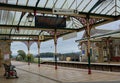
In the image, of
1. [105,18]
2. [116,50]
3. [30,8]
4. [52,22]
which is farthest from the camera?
[116,50]

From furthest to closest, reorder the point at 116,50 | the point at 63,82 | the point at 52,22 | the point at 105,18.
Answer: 1. the point at 116,50
2. the point at 52,22
3. the point at 105,18
4. the point at 63,82

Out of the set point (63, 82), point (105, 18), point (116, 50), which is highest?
point (105, 18)

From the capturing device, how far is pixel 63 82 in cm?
1422

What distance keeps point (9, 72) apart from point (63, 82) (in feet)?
18.3

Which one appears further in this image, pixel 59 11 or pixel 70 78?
pixel 70 78

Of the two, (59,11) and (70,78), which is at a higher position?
(59,11)

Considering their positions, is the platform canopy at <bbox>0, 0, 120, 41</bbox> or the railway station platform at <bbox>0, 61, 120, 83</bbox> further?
the platform canopy at <bbox>0, 0, 120, 41</bbox>

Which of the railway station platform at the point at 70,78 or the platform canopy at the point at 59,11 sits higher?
the platform canopy at the point at 59,11

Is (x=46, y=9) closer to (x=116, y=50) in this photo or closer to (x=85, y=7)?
(x=85, y=7)

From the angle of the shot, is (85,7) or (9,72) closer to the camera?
(9,72)

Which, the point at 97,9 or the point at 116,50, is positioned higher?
the point at 97,9

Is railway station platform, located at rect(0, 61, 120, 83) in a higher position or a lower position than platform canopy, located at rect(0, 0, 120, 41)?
lower

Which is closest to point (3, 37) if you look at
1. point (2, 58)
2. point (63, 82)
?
point (2, 58)

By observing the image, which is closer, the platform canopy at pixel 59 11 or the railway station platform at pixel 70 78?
the railway station platform at pixel 70 78
